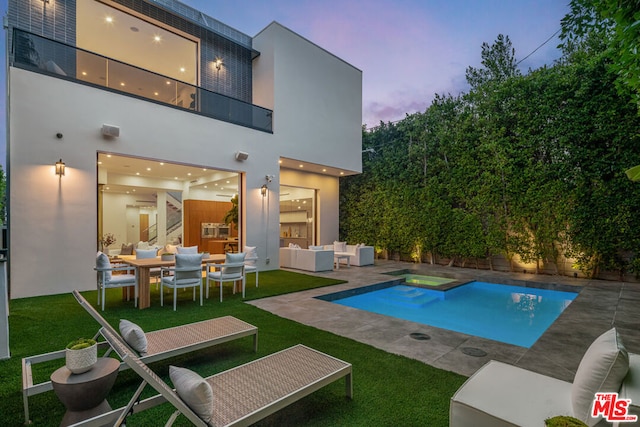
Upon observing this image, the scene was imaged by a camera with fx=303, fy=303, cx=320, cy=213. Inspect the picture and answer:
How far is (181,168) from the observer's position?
10.8 meters

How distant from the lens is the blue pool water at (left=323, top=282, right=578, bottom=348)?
530 centimetres

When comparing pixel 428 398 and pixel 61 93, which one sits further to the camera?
pixel 61 93

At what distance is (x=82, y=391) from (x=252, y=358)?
1686 millimetres

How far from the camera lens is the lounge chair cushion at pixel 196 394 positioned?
1.63 metres

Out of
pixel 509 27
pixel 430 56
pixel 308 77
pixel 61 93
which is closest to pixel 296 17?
pixel 308 77

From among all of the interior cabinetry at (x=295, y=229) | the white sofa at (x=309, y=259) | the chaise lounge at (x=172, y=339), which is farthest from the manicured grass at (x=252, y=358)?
the interior cabinetry at (x=295, y=229)

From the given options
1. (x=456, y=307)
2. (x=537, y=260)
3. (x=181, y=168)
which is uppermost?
(x=181, y=168)

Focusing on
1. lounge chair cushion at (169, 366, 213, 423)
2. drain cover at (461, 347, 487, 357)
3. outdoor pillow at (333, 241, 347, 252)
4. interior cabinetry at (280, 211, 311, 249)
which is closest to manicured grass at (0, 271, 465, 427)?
drain cover at (461, 347, 487, 357)

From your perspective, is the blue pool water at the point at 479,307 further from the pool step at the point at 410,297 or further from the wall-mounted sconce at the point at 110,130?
the wall-mounted sconce at the point at 110,130

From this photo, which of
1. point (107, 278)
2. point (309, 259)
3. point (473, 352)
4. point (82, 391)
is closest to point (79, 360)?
point (82, 391)

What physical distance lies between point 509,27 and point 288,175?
1343cm

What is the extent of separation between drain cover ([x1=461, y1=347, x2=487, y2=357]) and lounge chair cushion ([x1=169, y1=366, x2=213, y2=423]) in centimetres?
302

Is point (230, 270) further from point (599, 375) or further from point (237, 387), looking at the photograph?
point (599, 375)

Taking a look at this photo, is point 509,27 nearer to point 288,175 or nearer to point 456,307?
point 288,175
